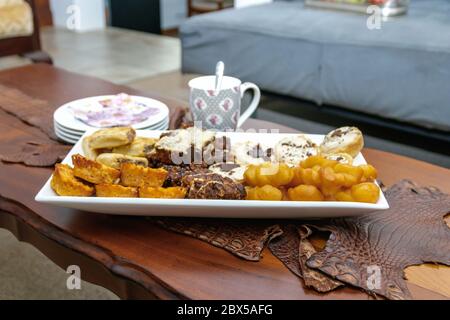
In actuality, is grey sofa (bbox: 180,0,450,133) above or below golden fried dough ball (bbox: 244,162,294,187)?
below

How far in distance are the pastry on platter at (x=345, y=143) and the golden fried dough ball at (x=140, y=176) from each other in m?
0.25

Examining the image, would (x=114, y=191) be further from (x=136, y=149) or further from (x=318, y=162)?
(x=318, y=162)

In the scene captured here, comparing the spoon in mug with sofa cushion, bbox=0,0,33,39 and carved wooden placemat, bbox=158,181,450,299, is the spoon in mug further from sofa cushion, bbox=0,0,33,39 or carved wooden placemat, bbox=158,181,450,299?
sofa cushion, bbox=0,0,33,39

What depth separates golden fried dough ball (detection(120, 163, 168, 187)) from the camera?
2.14 ft

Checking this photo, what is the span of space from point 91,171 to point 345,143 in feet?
1.16

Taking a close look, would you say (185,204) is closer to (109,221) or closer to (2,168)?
(109,221)

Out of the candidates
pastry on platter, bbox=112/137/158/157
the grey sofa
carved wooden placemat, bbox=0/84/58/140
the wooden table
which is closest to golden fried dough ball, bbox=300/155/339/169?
the wooden table

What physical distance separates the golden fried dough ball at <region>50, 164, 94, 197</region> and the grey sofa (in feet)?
3.96

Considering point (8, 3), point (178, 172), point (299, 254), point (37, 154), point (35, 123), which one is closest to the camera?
point (299, 254)

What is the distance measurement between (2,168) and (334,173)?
1.70ft

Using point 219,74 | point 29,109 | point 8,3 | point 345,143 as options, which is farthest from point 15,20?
point 345,143

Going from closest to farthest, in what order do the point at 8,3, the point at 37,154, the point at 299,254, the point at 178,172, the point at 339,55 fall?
the point at 299,254 → the point at 178,172 → the point at 37,154 → the point at 339,55 → the point at 8,3

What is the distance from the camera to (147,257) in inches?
23.5

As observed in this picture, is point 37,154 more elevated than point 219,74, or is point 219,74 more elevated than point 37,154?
point 219,74
